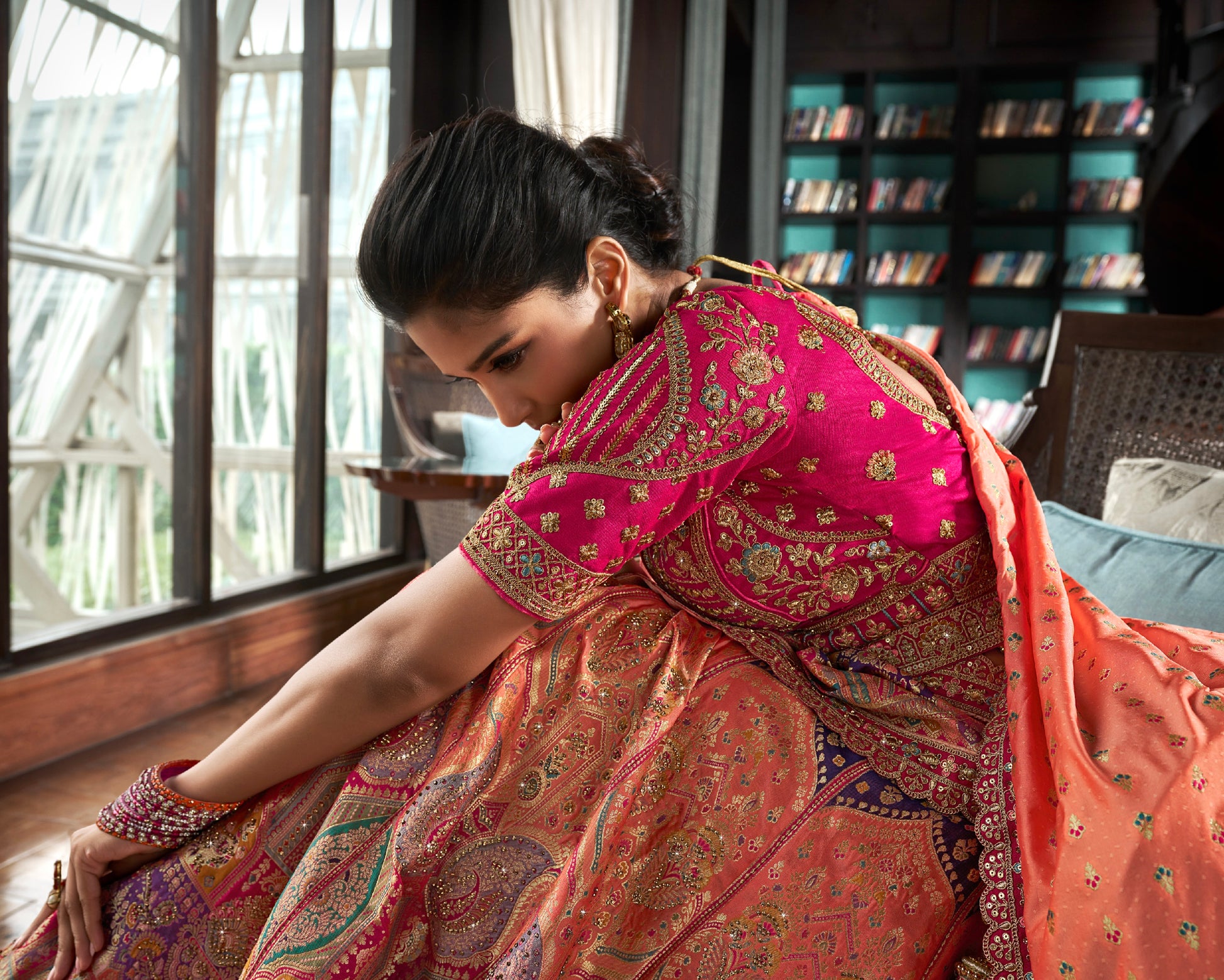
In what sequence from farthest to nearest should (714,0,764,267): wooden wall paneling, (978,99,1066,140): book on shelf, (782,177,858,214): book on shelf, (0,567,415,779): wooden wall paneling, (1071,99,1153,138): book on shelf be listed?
(714,0,764,267): wooden wall paneling, (782,177,858,214): book on shelf, (978,99,1066,140): book on shelf, (1071,99,1153,138): book on shelf, (0,567,415,779): wooden wall paneling

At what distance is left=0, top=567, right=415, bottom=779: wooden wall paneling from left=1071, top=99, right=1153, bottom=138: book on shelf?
4.83 metres

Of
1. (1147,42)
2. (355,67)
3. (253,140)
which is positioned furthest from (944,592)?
(1147,42)

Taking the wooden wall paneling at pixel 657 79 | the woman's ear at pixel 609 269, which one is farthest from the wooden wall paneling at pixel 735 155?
the woman's ear at pixel 609 269

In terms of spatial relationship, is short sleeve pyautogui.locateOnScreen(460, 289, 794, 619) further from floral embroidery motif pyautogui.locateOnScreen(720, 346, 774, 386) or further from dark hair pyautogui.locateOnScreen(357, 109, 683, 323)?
dark hair pyautogui.locateOnScreen(357, 109, 683, 323)

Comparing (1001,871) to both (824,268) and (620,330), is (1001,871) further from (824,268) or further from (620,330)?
(824,268)

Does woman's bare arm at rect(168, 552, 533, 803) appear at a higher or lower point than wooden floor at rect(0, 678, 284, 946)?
higher

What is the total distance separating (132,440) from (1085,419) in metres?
2.32

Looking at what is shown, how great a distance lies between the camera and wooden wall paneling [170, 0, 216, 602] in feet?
8.68

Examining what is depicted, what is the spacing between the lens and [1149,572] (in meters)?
1.29

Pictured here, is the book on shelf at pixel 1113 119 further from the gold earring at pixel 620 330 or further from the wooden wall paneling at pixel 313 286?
the gold earring at pixel 620 330

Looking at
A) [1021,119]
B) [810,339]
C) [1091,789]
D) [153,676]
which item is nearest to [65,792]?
[153,676]

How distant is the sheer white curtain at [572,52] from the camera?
11.4 ft

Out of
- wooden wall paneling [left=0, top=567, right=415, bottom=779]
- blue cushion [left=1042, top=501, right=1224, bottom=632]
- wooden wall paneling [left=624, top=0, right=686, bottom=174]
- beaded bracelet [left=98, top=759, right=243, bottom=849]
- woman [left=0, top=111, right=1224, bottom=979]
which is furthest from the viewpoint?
wooden wall paneling [left=624, top=0, right=686, bottom=174]

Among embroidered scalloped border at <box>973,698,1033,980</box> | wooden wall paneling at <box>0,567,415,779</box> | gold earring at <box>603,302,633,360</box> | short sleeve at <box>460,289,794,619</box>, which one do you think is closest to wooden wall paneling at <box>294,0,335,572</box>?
wooden wall paneling at <box>0,567,415,779</box>
